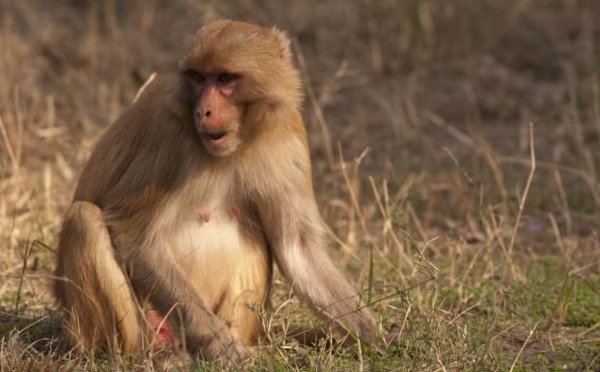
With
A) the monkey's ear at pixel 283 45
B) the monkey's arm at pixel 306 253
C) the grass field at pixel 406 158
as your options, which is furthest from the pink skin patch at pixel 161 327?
the monkey's ear at pixel 283 45

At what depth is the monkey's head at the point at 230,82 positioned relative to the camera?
185 inches

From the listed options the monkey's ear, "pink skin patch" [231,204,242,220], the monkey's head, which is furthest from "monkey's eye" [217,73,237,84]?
"pink skin patch" [231,204,242,220]

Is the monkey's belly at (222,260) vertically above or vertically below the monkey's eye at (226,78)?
below

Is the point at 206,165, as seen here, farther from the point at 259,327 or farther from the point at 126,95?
the point at 126,95

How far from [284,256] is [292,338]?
35 cm

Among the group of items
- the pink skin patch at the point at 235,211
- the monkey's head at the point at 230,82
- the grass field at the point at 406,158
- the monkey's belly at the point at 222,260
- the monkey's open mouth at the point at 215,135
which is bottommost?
the grass field at the point at 406,158

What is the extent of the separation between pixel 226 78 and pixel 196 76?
122 millimetres

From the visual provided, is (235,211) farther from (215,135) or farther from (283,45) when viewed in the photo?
(283,45)

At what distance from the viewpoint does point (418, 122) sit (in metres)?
9.28

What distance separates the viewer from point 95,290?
4.88 meters

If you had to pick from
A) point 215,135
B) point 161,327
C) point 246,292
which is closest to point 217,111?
point 215,135

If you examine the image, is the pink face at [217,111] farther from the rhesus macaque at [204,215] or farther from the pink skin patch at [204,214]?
the pink skin patch at [204,214]

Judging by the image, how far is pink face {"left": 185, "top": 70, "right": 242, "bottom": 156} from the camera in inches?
183

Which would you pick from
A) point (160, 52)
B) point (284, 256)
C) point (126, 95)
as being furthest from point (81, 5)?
point (284, 256)
